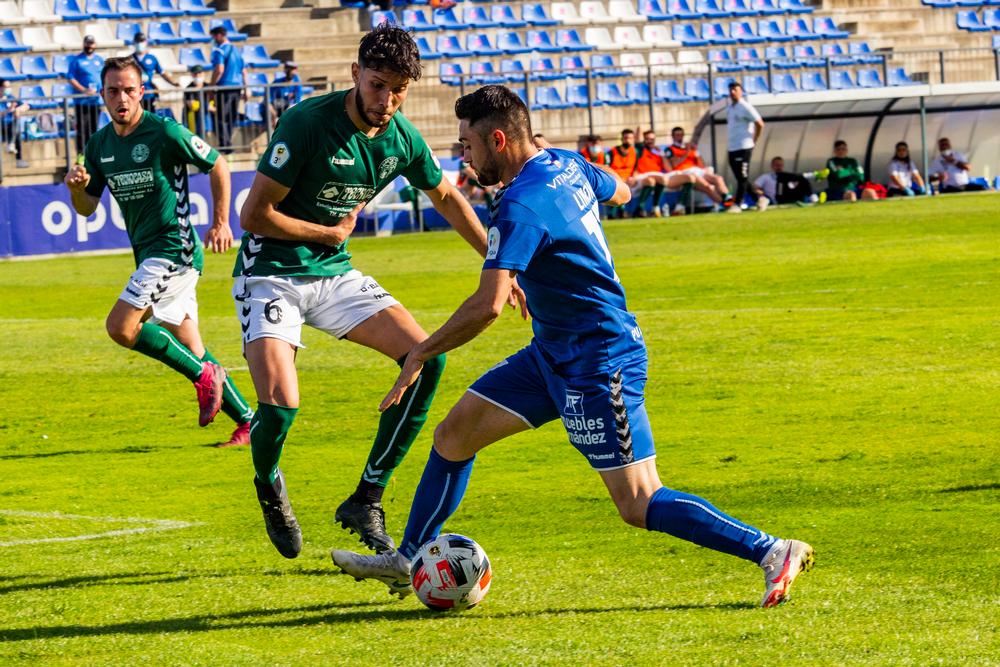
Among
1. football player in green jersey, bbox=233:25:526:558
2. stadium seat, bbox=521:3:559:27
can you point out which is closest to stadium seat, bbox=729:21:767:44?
stadium seat, bbox=521:3:559:27

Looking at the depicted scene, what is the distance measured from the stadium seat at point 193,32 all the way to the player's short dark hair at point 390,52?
27392 millimetres

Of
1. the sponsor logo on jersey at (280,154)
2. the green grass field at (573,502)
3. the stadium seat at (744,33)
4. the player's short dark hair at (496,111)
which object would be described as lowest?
the green grass field at (573,502)

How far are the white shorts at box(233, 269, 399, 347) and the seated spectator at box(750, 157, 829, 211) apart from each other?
2326 centimetres

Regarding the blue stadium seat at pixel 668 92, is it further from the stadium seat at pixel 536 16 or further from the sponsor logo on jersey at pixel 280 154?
the sponsor logo on jersey at pixel 280 154

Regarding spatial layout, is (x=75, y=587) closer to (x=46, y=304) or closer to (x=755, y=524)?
(x=755, y=524)

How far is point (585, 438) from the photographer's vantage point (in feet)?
19.2

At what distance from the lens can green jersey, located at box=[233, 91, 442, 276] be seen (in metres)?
7.16

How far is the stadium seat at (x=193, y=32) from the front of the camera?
33.5 metres

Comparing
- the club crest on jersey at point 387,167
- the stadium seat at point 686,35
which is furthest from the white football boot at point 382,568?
the stadium seat at point 686,35

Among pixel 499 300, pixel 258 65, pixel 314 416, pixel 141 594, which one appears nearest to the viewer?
pixel 499 300

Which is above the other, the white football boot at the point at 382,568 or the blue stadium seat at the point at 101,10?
the blue stadium seat at the point at 101,10

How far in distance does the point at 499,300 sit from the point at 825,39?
36808mm

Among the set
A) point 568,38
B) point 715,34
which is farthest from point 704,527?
point 715,34

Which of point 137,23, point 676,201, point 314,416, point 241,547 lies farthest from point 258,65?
point 241,547
